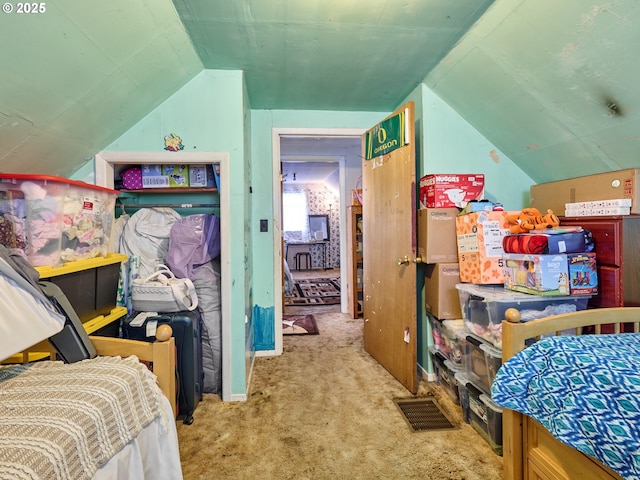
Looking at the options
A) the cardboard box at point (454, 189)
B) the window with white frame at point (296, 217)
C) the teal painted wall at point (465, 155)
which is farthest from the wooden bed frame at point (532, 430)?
the window with white frame at point (296, 217)

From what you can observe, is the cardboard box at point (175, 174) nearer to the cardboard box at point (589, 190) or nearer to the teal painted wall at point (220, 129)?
the teal painted wall at point (220, 129)

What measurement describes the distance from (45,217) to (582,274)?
247 centimetres

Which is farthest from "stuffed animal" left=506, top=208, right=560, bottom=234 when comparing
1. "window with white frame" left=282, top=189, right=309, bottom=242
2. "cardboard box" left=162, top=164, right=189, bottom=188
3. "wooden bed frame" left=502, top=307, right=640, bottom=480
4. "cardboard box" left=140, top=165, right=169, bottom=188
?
"window with white frame" left=282, top=189, right=309, bottom=242

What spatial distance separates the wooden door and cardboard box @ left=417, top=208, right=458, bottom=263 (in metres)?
0.09

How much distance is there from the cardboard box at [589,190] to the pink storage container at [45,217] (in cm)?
265

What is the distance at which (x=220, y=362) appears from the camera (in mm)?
2252

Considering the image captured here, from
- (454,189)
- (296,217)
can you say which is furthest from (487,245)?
(296,217)

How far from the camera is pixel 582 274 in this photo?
1605mm

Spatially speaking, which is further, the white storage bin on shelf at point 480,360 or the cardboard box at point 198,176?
the cardboard box at point 198,176

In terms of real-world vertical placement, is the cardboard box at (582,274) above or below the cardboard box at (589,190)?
below

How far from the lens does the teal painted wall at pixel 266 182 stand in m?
2.93

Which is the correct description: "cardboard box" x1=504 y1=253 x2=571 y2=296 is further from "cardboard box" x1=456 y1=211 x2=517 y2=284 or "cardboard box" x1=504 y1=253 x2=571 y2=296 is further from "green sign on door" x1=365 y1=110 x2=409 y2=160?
"green sign on door" x1=365 y1=110 x2=409 y2=160

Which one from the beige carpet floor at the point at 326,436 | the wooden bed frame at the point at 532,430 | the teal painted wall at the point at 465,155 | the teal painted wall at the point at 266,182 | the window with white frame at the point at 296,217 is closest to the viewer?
the wooden bed frame at the point at 532,430

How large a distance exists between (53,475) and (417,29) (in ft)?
7.34
